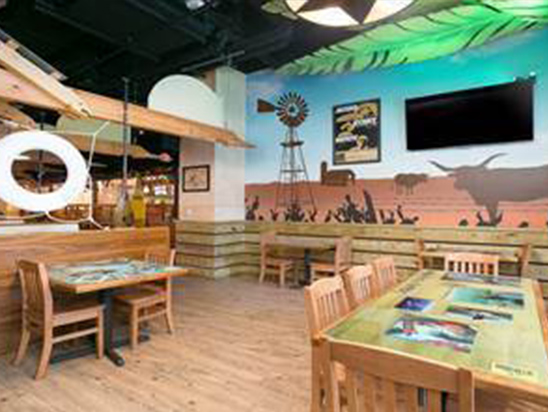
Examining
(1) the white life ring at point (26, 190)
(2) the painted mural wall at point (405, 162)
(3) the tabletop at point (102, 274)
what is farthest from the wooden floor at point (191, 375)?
(2) the painted mural wall at point (405, 162)

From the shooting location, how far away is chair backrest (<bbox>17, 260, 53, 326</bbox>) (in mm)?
2658

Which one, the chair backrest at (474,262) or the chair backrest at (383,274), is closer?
the chair backrest at (383,274)

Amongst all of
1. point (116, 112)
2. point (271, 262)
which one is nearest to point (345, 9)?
point (116, 112)

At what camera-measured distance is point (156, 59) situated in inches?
226

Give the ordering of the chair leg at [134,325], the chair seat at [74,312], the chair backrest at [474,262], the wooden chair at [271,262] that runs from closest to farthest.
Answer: the chair seat at [74,312] → the chair backrest at [474,262] → the chair leg at [134,325] → the wooden chair at [271,262]

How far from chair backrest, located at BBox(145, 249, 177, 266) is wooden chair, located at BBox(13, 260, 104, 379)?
86cm

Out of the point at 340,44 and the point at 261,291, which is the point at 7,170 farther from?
the point at 340,44

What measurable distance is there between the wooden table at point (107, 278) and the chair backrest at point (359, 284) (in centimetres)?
171

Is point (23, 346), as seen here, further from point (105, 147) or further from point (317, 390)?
point (105, 147)

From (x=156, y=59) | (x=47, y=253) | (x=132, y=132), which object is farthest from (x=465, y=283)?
(x=132, y=132)

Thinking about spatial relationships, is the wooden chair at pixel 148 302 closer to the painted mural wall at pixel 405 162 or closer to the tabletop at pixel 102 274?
the tabletop at pixel 102 274

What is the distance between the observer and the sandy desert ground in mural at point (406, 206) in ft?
15.1

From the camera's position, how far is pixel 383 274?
8.66ft

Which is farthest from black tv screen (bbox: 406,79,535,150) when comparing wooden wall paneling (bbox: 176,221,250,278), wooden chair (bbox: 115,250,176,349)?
wooden chair (bbox: 115,250,176,349)
